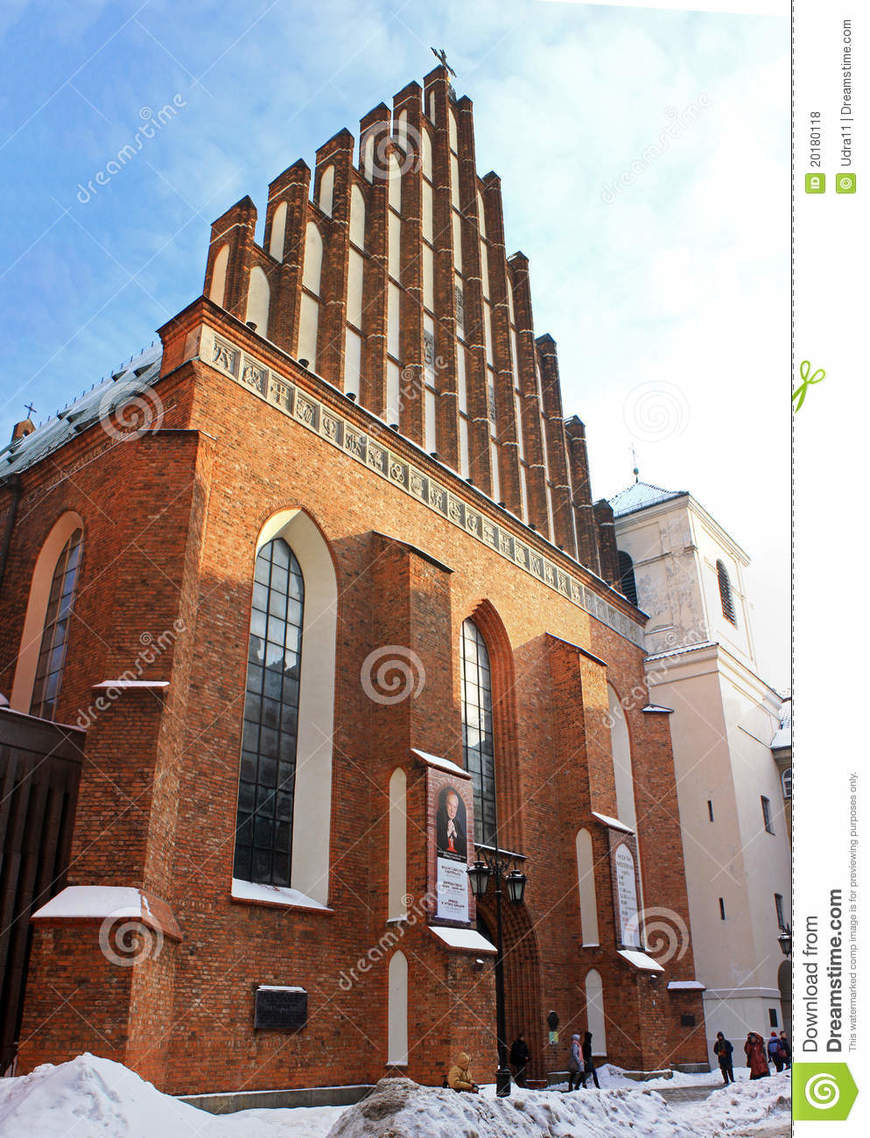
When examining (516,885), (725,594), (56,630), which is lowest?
(516,885)

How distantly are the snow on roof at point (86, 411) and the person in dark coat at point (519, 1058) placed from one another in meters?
12.1

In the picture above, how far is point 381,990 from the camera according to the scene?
12148 mm

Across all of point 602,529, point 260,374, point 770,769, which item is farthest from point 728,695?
point 260,374

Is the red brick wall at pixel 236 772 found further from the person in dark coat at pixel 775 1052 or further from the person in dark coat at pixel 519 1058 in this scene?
the person in dark coat at pixel 775 1052

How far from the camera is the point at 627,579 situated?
1054 inches

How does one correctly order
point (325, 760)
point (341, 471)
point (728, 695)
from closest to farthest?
point (325, 760) → point (341, 471) → point (728, 695)

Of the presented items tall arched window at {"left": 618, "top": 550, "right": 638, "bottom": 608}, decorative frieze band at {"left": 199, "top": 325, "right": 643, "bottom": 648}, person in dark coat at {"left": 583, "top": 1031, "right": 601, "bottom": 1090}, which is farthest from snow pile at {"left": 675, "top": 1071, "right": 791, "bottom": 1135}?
tall arched window at {"left": 618, "top": 550, "right": 638, "bottom": 608}

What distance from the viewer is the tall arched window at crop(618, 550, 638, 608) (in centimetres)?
2642

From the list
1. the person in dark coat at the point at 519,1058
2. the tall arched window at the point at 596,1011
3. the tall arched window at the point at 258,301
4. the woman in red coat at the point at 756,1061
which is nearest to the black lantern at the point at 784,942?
the woman in red coat at the point at 756,1061

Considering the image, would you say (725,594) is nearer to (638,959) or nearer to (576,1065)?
(638,959)

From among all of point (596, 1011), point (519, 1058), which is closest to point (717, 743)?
point (596, 1011)

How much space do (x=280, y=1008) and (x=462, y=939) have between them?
2.66 m

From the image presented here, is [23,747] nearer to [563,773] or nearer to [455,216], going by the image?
[563,773]

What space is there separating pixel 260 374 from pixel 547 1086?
12668mm
